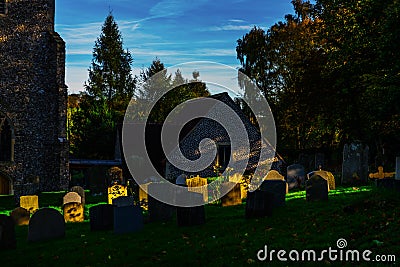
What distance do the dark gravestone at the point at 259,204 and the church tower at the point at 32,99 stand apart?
17.1 meters

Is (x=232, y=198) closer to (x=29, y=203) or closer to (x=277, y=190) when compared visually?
(x=277, y=190)

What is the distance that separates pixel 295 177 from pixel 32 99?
54.8ft

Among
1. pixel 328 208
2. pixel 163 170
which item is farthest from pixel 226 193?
pixel 163 170

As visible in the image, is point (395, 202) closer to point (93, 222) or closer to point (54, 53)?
point (93, 222)

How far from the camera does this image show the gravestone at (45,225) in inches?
470

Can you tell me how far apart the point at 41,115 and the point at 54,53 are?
3.92 metres

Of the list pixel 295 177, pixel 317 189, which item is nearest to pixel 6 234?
pixel 317 189

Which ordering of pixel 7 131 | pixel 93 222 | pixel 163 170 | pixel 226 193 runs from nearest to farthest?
pixel 93 222 → pixel 226 193 → pixel 7 131 → pixel 163 170

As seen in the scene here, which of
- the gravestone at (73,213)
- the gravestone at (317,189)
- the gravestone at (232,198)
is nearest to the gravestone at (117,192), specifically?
the gravestone at (73,213)

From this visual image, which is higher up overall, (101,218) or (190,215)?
(190,215)

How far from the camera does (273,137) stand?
3594 cm

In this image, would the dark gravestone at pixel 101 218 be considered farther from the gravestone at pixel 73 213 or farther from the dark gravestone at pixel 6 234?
the gravestone at pixel 73 213

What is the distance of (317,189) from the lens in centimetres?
1416

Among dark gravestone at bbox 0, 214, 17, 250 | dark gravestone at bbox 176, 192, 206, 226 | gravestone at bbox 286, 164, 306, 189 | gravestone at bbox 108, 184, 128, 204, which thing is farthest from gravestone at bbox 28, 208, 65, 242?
gravestone at bbox 286, 164, 306, 189
